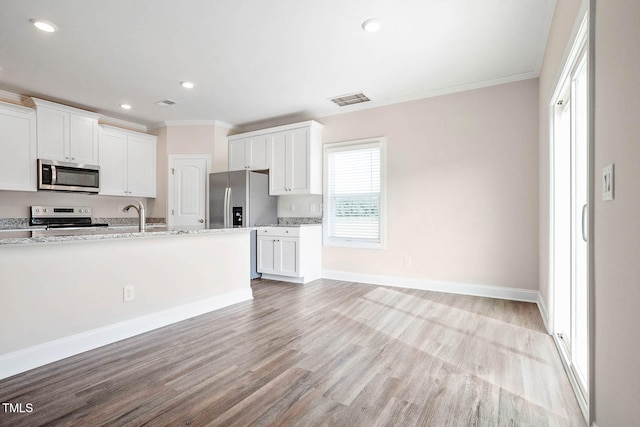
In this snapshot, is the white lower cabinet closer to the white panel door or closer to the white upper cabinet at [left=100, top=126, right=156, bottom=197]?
the white panel door

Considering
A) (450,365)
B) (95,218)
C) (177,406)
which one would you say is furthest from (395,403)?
(95,218)

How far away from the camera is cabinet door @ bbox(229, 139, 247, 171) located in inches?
216

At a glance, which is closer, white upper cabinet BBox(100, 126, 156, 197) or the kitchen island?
the kitchen island

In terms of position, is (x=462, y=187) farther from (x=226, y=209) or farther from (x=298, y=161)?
(x=226, y=209)

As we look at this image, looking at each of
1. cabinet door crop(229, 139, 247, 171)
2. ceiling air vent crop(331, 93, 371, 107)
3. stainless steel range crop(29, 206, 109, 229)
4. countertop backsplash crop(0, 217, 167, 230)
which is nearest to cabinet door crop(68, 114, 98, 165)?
stainless steel range crop(29, 206, 109, 229)

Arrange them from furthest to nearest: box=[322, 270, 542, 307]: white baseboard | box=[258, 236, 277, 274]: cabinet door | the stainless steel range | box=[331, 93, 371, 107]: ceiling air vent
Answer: box=[258, 236, 277, 274]: cabinet door, the stainless steel range, box=[331, 93, 371, 107]: ceiling air vent, box=[322, 270, 542, 307]: white baseboard

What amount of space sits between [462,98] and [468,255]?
1.95 metres

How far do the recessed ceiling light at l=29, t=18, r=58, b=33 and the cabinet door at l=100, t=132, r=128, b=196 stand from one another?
2417 millimetres

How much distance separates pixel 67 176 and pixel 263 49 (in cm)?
341

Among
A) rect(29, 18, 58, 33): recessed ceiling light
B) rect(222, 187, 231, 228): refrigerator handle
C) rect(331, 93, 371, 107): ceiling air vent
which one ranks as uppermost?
rect(331, 93, 371, 107): ceiling air vent

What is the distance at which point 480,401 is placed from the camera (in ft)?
5.70

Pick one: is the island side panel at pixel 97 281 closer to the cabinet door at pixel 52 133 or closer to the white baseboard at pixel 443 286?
the white baseboard at pixel 443 286

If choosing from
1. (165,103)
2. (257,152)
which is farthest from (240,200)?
(165,103)

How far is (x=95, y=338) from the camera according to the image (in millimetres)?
2434
